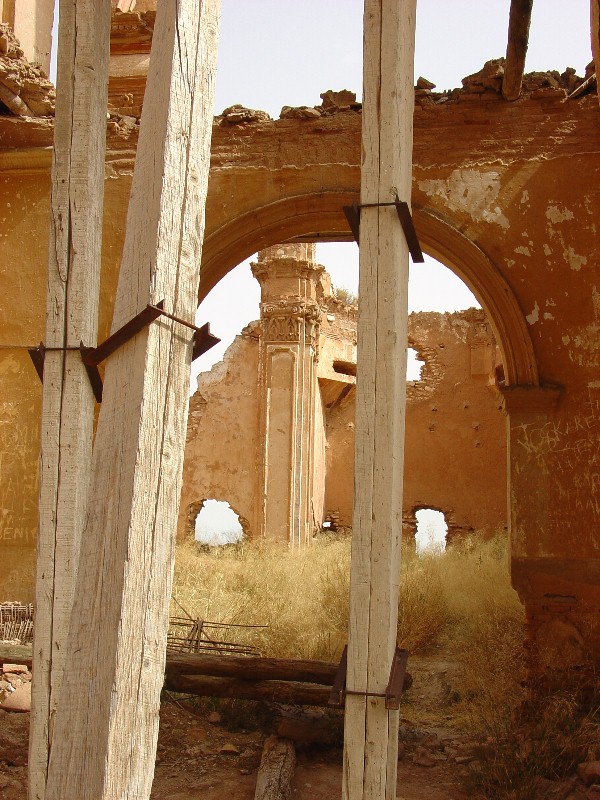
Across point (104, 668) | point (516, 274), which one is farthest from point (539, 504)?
point (104, 668)

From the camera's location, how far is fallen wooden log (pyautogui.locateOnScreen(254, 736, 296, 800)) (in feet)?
16.4

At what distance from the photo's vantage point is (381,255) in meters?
3.17

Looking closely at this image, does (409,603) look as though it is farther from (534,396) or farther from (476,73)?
(476,73)

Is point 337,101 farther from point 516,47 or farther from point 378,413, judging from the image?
point 378,413

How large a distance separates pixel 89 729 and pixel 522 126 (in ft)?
20.2

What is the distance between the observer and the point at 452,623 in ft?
31.4

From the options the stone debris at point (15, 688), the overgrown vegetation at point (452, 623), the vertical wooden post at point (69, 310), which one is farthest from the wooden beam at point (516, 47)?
the stone debris at point (15, 688)

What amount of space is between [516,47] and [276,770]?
210 inches

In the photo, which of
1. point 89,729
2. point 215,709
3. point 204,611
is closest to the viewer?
point 89,729

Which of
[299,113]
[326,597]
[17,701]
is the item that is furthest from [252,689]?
[299,113]

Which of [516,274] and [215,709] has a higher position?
[516,274]

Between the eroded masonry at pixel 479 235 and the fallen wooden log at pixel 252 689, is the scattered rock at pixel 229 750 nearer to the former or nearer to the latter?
the fallen wooden log at pixel 252 689

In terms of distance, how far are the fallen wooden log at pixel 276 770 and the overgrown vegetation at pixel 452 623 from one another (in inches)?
44.5

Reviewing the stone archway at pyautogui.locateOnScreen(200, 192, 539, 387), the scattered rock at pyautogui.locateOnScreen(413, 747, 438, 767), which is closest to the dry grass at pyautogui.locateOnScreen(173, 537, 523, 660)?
the scattered rock at pyautogui.locateOnScreen(413, 747, 438, 767)
